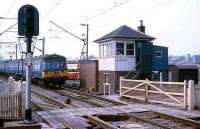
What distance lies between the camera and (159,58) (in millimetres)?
30938

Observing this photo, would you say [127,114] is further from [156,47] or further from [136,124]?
[156,47]

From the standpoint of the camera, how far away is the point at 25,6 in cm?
1003

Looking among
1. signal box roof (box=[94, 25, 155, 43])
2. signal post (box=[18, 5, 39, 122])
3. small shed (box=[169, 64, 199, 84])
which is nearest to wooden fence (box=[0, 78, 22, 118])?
signal post (box=[18, 5, 39, 122])

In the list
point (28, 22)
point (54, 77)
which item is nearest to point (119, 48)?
point (54, 77)

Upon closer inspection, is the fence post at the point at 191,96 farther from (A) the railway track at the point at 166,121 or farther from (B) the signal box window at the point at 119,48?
(B) the signal box window at the point at 119,48

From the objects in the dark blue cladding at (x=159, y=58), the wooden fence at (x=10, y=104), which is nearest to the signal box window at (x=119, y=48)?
the dark blue cladding at (x=159, y=58)

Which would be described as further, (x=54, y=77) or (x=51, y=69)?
(x=51, y=69)

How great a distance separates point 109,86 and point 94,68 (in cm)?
490

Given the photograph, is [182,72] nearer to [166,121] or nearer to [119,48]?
[119,48]

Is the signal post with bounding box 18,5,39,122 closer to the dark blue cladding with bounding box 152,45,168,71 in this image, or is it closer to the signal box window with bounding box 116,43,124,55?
the signal box window with bounding box 116,43,124,55

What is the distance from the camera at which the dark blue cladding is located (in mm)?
30586

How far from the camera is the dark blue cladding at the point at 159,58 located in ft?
100

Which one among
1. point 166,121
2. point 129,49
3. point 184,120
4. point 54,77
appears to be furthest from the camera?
point 54,77

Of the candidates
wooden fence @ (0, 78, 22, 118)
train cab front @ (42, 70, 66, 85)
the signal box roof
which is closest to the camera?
wooden fence @ (0, 78, 22, 118)
